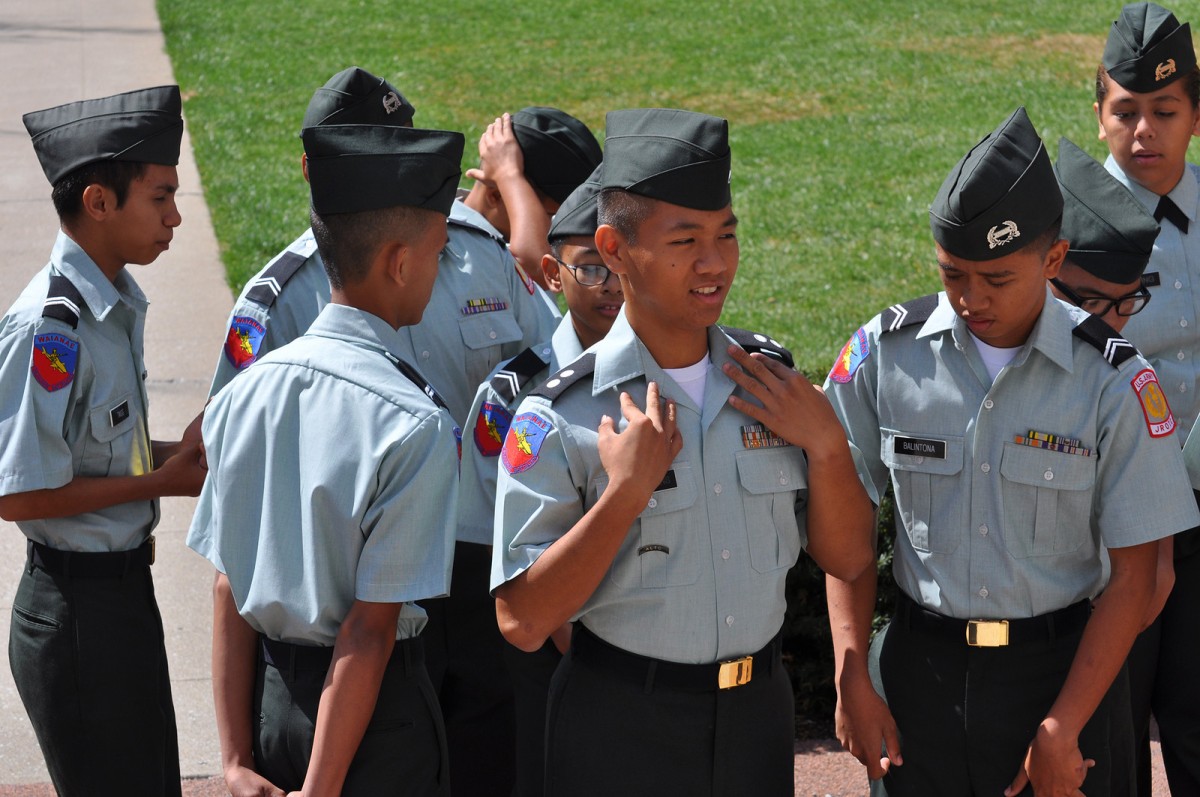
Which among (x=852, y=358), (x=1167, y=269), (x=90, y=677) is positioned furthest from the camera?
(x=1167, y=269)

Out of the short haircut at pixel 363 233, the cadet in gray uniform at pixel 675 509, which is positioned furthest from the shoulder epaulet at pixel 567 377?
the short haircut at pixel 363 233

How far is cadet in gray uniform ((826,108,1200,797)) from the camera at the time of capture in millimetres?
3047

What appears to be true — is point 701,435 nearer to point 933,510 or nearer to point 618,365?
point 618,365

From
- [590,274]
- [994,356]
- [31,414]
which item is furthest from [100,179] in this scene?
[994,356]

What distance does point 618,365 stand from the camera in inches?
116

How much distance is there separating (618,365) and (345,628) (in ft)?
2.51

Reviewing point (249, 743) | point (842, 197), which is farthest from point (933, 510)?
point (842, 197)

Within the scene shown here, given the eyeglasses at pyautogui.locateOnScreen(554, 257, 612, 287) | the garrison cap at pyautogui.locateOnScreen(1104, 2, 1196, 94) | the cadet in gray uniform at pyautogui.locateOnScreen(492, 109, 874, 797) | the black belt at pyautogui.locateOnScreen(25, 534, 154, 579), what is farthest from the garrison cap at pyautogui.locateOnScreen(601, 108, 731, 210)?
the garrison cap at pyautogui.locateOnScreen(1104, 2, 1196, 94)

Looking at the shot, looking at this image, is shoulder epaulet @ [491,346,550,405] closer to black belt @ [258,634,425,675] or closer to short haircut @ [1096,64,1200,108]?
black belt @ [258,634,425,675]

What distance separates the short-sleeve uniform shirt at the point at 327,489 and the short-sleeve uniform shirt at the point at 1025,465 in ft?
3.45

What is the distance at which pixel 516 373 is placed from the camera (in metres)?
3.61

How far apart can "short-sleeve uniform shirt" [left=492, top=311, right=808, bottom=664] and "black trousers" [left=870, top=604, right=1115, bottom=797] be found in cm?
47

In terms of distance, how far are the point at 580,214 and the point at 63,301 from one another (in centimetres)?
131

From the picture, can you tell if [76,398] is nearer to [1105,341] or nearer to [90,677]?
[90,677]
